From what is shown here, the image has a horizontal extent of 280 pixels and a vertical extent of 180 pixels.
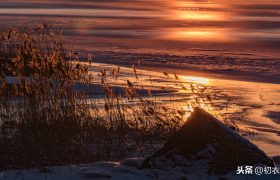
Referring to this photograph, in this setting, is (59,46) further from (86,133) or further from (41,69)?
(86,133)

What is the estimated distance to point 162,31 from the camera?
89.4 ft

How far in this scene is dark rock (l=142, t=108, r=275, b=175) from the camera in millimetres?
5583

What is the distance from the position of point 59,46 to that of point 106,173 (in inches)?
110

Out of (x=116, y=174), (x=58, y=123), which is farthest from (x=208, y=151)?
(x=58, y=123)

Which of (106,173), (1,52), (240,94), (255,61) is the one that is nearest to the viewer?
(106,173)

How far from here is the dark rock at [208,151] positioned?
5.58 m

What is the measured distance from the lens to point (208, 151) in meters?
5.62

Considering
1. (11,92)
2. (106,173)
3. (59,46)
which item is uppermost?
(59,46)

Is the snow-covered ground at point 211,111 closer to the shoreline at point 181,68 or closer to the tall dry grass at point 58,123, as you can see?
the shoreline at point 181,68

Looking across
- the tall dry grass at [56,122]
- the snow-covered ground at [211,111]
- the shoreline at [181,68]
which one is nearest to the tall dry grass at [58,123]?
the tall dry grass at [56,122]

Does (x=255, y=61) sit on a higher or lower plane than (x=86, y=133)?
higher

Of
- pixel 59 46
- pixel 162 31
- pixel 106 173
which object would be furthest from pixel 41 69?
pixel 162 31

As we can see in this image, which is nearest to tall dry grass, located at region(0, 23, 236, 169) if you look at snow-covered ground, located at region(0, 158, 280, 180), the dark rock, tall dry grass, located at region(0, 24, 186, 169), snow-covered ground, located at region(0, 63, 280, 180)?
tall dry grass, located at region(0, 24, 186, 169)

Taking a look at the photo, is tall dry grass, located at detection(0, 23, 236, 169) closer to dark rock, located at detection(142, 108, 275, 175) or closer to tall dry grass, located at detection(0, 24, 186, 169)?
tall dry grass, located at detection(0, 24, 186, 169)
